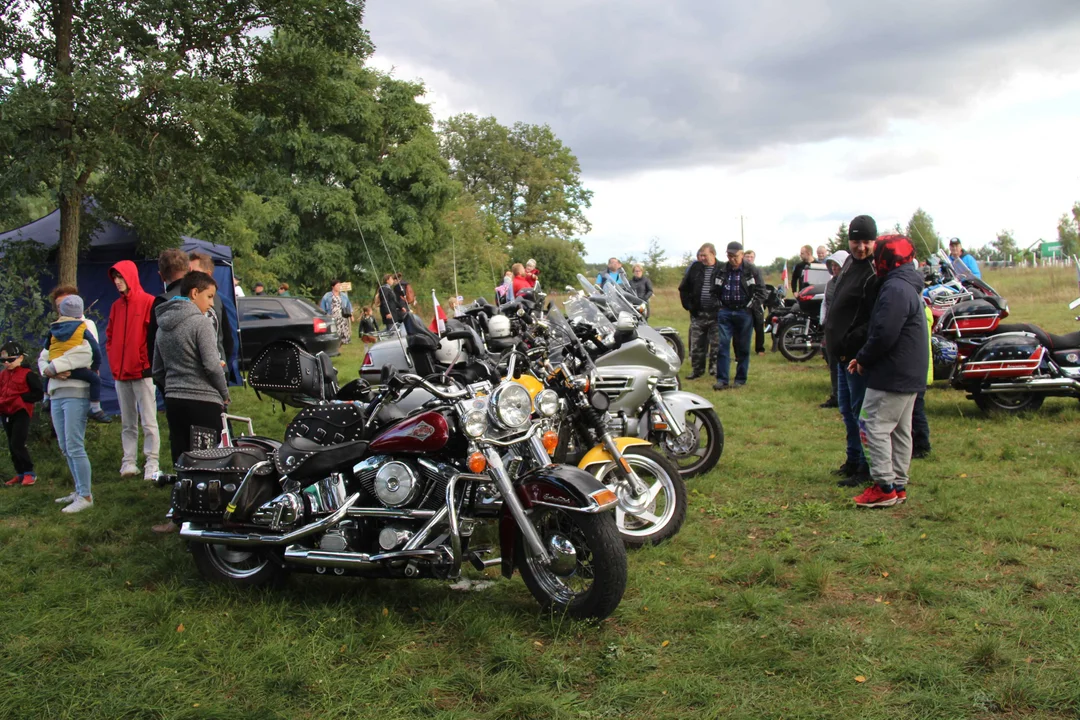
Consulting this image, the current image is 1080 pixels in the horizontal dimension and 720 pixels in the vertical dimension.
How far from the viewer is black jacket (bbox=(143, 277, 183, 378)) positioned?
5.95 m

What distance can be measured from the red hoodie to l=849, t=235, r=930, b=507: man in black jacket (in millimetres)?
5361

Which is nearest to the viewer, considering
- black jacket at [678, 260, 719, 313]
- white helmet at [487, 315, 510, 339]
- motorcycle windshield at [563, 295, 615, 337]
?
white helmet at [487, 315, 510, 339]

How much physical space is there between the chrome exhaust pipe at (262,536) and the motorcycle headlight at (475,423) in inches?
27.6

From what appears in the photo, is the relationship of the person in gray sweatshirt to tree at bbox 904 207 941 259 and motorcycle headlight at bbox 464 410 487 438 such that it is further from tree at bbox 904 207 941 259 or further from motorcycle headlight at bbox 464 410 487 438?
tree at bbox 904 207 941 259

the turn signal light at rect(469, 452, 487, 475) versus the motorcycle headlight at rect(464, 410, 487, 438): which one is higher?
the motorcycle headlight at rect(464, 410, 487, 438)

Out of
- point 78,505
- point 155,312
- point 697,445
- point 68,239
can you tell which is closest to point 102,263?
point 68,239

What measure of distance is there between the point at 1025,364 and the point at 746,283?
3.77 metres

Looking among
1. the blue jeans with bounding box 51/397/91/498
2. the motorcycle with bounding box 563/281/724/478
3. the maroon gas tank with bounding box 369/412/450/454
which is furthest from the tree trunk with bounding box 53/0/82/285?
the maroon gas tank with bounding box 369/412/450/454

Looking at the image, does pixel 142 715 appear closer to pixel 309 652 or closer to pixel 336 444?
pixel 309 652

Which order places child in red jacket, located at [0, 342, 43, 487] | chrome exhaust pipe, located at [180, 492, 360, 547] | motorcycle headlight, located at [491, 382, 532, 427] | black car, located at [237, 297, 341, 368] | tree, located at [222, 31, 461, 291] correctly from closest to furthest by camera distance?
motorcycle headlight, located at [491, 382, 532, 427] → chrome exhaust pipe, located at [180, 492, 360, 547] → child in red jacket, located at [0, 342, 43, 487] → black car, located at [237, 297, 341, 368] → tree, located at [222, 31, 461, 291]

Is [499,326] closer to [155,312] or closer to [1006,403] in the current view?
[155,312]

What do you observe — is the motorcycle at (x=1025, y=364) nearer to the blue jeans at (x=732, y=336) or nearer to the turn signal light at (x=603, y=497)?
the blue jeans at (x=732, y=336)

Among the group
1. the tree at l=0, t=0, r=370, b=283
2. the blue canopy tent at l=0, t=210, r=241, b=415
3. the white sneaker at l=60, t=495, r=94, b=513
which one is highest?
the tree at l=0, t=0, r=370, b=283

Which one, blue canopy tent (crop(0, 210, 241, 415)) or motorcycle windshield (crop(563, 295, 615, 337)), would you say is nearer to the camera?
motorcycle windshield (crop(563, 295, 615, 337))
